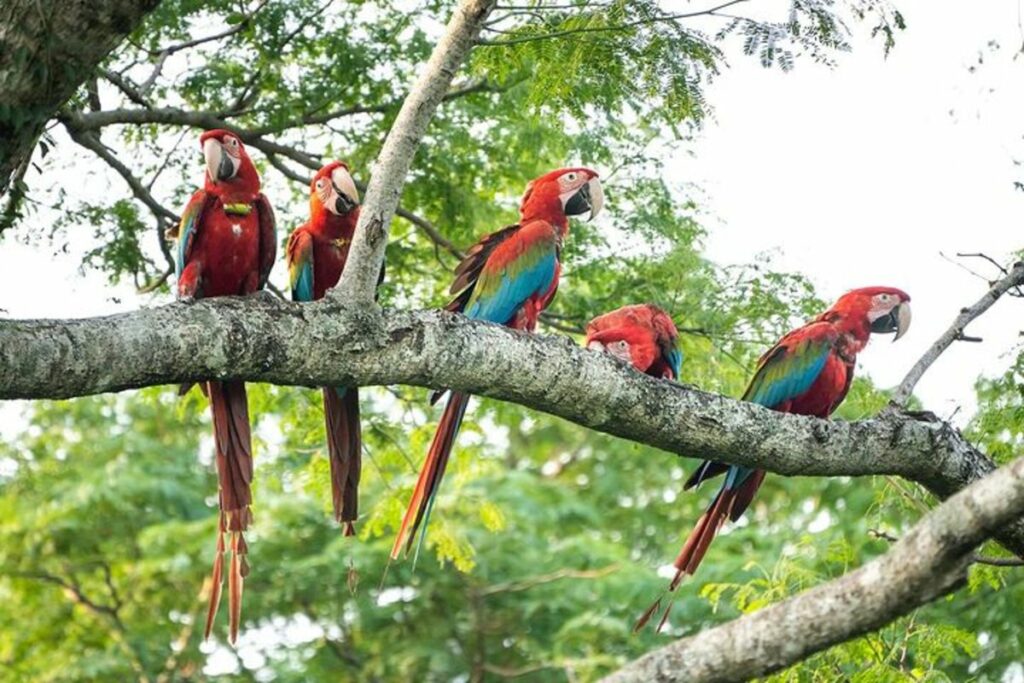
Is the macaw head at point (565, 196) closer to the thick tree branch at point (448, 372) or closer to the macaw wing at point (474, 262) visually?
the macaw wing at point (474, 262)

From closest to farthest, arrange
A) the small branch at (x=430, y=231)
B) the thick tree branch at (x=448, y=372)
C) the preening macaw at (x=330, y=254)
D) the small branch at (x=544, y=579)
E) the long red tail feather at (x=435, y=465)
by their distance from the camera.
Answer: the thick tree branch at (x=448, y=372) → the long red tail feather at (x=435, y=465) → the preening macaw at (x=330, y=254) → the small branch at (x=430, y=231) → the small branch at (x=544, y=579)

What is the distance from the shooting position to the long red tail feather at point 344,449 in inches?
154

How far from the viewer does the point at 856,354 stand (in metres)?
4.65

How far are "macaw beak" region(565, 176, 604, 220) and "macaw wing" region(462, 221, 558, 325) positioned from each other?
0.23m

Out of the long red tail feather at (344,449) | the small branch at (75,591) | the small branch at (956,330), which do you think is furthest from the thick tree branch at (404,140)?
the small branch at (75,591)

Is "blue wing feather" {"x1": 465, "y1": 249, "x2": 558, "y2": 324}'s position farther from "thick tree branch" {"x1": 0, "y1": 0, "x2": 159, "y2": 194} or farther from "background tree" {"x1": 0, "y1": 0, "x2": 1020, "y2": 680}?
"thick tree branch" {"x1": 0, "y1": 0, "x2": 159, "y2": 194}

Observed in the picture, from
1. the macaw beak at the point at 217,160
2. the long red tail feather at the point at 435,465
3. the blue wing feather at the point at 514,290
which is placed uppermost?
the macaw beak at the point at 217,160

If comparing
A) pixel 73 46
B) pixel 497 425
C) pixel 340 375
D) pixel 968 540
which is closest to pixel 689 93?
pixel 340 375

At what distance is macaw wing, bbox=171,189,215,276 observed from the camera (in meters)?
4.07

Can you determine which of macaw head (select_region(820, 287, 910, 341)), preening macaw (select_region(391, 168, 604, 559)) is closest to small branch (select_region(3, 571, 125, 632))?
preening macaw (select_region(391, 168, 604, 559))

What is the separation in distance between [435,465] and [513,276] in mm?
684

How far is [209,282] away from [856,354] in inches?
78.0

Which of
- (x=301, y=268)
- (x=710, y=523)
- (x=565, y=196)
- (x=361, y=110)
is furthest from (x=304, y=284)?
(x=361, y=110)

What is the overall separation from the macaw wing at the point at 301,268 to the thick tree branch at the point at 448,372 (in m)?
1.08
